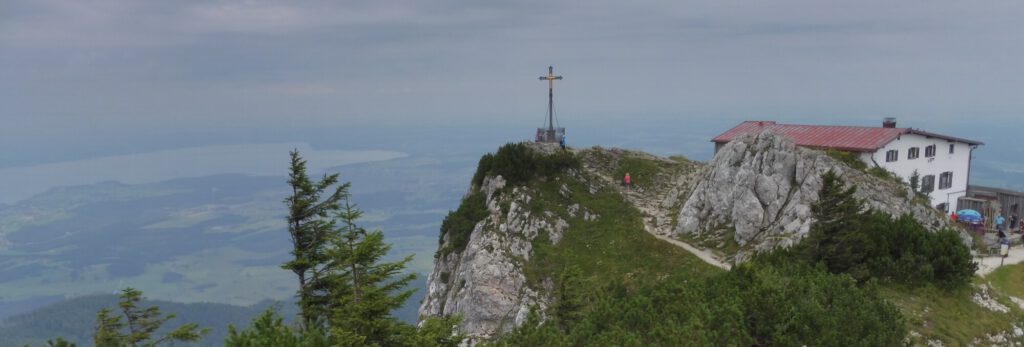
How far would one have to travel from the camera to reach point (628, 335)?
46.1 ft

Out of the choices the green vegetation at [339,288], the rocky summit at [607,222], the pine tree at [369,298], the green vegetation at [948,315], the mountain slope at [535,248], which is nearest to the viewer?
the green vegetation at [339,288]

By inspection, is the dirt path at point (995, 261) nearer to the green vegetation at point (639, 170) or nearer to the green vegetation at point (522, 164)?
the green vegetation at point (639, 170)

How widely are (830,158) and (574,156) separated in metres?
16.8

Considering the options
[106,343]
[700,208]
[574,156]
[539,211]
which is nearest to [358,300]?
[106,343]

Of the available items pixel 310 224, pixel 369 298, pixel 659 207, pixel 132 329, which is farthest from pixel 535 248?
pixel 132 329

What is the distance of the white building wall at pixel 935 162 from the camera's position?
40531mm

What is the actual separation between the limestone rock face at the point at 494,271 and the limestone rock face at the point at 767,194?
914 cm

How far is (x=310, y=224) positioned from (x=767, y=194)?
982 inches

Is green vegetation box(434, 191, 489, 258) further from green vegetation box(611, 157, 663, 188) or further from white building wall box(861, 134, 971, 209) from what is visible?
white building wall box(861, 134, 971, 209)

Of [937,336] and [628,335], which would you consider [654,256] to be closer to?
[937,336]

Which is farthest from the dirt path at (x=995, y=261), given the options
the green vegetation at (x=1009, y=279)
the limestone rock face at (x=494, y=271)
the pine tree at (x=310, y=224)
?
the pine tree at (x=310, y=224)

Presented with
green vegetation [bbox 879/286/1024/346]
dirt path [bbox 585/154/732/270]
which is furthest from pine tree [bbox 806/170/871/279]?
dirt path [bbox 585/154/732/270]

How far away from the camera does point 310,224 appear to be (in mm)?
25547

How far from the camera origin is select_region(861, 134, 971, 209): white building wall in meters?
40.5
